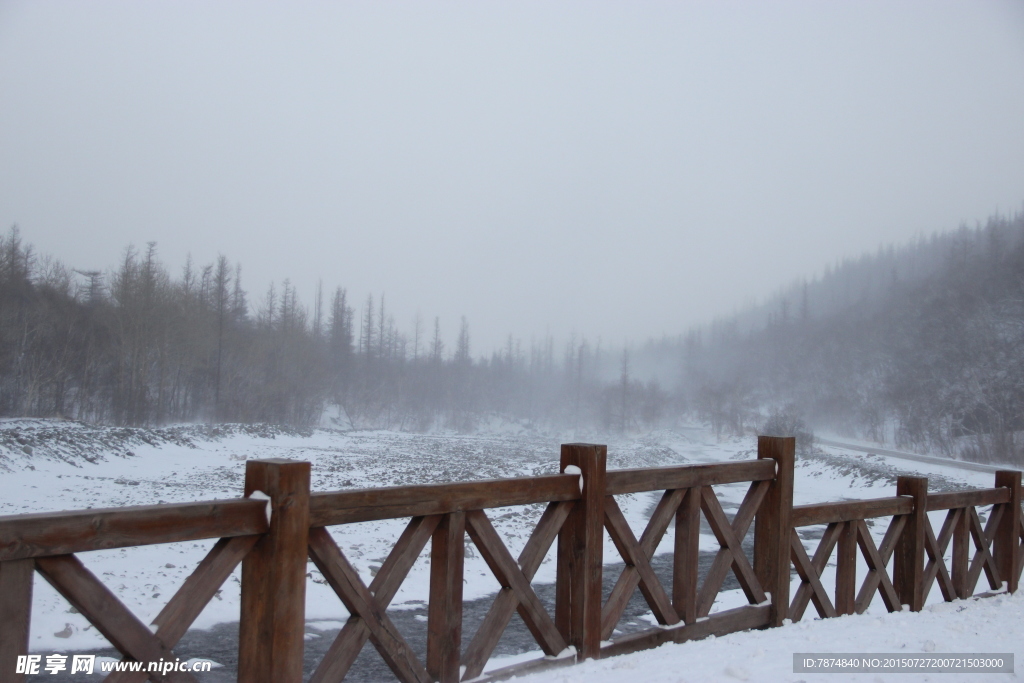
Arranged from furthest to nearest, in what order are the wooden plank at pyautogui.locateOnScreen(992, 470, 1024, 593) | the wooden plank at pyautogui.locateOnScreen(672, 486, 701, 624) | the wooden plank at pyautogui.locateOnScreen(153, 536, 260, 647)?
the wooden plank at pyautogui.locateOnScreen(992, 470, 1024, 593)
the wooden plank at pyautogui.locateOnScreen(672, 486, 701, 624)
the wooden plank at pyautogui.locateOnScreen(153, 536, 260, 647)

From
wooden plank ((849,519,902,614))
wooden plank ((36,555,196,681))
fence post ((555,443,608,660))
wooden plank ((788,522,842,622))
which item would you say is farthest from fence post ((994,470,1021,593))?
wooden plank ((36,555,196,681))

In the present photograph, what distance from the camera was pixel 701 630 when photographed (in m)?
4.97

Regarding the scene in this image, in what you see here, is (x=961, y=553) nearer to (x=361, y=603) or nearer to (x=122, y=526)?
(x=361, y=603)

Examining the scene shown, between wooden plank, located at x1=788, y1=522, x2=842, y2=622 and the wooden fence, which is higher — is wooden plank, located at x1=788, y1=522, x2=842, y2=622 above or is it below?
below

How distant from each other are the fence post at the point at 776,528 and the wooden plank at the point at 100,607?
13.7ft

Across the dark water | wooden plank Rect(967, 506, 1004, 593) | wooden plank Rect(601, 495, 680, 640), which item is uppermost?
wooden plank Rect(601, 495, 680, 640)

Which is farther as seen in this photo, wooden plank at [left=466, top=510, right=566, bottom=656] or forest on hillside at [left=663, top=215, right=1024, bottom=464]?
forest on hillside at [left=663, top=215, right=1024, bottom=464]

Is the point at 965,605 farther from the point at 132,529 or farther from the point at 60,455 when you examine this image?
the point at 60,455

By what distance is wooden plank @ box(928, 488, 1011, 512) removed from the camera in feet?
22.5

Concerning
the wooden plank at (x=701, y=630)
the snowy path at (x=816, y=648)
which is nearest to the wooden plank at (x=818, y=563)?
the snowy path at (x=816, y=648)

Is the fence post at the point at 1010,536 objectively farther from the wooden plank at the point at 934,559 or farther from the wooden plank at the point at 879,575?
the wooden plank at the point at 879,575

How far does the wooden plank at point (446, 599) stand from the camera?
367cm

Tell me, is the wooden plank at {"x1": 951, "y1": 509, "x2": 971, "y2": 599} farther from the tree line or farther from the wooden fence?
the tree line

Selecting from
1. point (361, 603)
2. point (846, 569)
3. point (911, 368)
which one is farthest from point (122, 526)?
point (911, 368)
